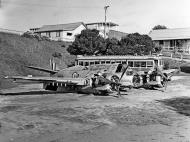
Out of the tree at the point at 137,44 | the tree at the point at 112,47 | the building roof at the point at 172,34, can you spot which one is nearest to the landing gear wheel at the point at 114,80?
the tree at the point at 112,47

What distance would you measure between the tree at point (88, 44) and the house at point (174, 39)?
2597cm

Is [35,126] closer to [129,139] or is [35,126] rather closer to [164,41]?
[129,139]

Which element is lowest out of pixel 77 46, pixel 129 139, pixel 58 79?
pixel 129 139

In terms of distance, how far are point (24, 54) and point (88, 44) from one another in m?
14.0

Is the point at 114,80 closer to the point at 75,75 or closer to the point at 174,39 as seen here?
the point at 75,75

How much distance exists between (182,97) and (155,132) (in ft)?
43.1

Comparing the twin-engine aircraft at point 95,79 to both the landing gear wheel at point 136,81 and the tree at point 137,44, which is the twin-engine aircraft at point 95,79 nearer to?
the landing gear wheel at point 136,81

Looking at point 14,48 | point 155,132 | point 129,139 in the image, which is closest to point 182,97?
point 155,132

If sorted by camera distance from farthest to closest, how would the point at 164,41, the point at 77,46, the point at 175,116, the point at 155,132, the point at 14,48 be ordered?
1. the point at 164,41
2. the point at 14,48
3. the point at 77,46
4. the point at 175,116
5. the point at 155,132

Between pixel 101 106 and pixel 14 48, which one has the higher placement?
pixel 14 48

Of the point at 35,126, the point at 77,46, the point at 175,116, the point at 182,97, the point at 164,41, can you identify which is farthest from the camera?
the point at 164,41

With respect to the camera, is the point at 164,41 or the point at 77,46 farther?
the point at 164,41

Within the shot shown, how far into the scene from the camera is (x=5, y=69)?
46.2 metres

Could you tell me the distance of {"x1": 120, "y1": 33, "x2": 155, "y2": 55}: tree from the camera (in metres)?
51.4
